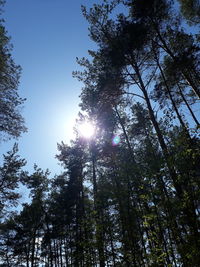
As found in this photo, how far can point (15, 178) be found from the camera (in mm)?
13102

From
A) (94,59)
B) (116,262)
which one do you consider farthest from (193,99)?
(116,262)

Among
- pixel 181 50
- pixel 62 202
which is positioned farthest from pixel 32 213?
pixel 181 50

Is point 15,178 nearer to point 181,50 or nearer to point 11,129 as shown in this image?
point 11,129

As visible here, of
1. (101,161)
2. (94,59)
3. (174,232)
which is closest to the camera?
(174,232)

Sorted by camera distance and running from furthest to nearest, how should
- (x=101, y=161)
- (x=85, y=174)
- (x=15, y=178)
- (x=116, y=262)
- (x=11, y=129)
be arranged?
(x=85, y=174) < (x=101, y=161) < (x=15, y=178) < (x=11, y=129) < (x=116, y=262)

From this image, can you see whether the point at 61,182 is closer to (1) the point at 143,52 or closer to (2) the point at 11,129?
(2) the point at 11,129

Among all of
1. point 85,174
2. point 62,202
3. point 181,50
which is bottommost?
point 62,202

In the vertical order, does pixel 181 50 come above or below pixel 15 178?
above

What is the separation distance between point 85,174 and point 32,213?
781 centimetres

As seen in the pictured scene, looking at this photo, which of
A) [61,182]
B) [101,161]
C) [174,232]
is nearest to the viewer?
[174,232]

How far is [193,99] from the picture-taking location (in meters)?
13.1

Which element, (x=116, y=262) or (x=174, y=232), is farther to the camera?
(x=116, y=262)

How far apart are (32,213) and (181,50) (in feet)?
62.5

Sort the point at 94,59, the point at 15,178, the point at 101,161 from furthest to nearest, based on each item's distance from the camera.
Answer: the point at 101,161, the point at 15,178, the point at 94,59
